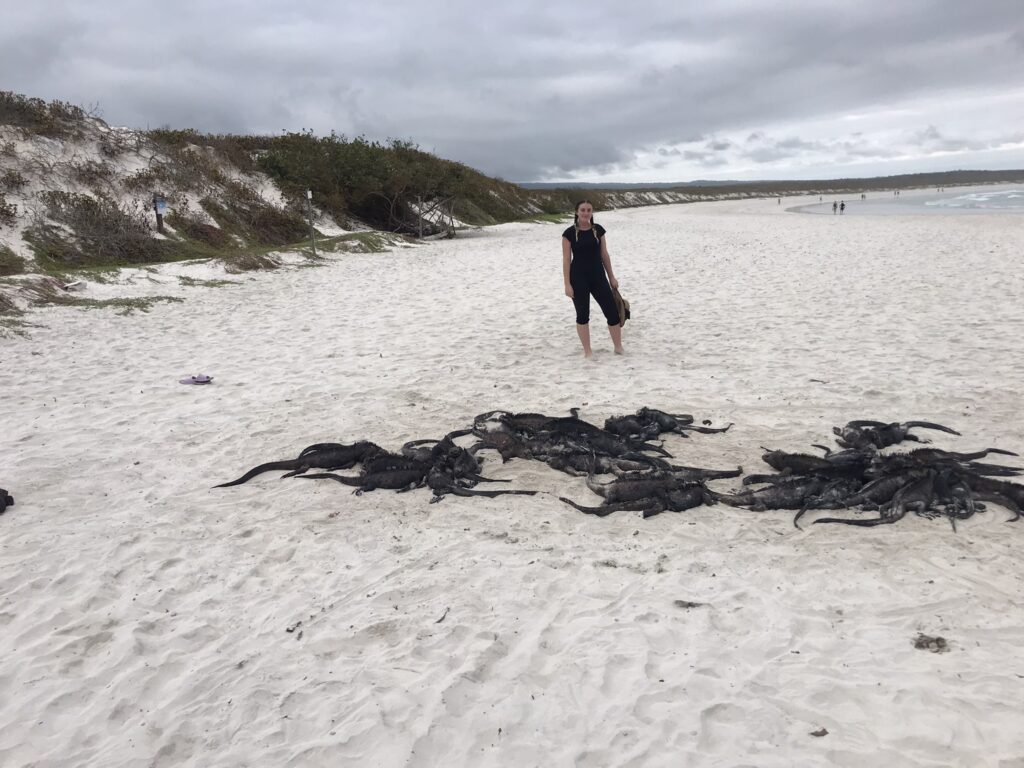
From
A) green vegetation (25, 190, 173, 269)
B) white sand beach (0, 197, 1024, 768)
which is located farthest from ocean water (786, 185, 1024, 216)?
green vegetation (25, 190, 173, 269)

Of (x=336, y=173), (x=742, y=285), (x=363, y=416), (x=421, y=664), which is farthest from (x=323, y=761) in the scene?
(x=336, y=173)

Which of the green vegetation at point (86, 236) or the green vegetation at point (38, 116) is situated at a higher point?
the green vegetation at point (38, 116)

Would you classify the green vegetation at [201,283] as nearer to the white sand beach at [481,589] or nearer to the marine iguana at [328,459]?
the white sand beach at [481,589]

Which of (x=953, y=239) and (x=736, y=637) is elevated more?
(x=953, y=239)

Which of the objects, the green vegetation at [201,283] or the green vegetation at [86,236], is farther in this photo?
the green vegetation at [86,236]

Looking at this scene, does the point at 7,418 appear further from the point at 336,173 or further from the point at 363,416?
the point at 336,173

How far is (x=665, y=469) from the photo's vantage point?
4395 millimetres

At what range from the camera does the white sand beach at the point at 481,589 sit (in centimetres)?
237

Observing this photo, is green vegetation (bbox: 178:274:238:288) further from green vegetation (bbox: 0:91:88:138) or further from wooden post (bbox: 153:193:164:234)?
green vegetation (bbox: 0:91:88:138)

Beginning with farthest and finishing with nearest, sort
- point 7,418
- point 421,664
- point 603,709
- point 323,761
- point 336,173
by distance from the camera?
point 336,173 → point 7,418 → point 421,664 → point 603,709 → point 323,761

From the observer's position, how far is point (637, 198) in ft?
292

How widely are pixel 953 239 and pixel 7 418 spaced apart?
23198 millimetres

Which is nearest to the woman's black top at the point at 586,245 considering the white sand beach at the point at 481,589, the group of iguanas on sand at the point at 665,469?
the white sand beach at the point at 481,589

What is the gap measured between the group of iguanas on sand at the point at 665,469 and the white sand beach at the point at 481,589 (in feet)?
0.44
